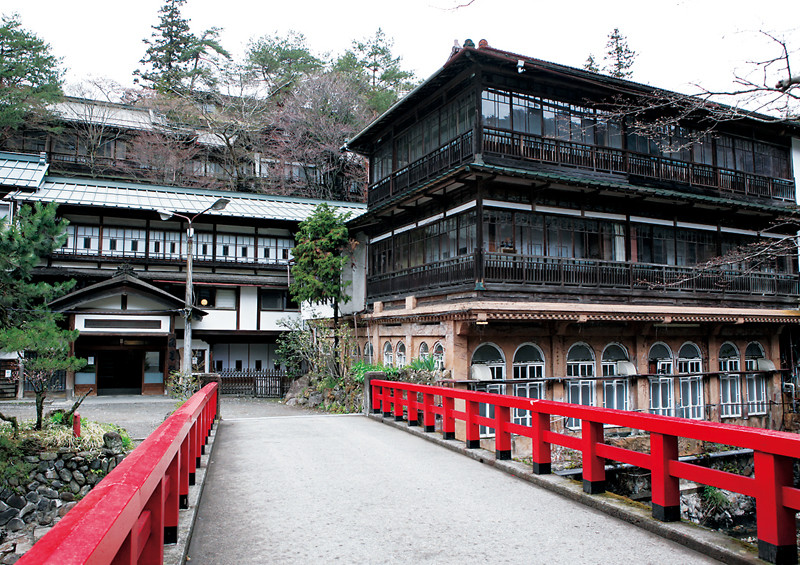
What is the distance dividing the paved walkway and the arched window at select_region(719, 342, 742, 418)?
15.5 metres

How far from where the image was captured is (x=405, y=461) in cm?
942

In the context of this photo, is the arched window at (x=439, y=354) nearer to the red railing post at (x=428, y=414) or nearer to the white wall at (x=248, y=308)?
the red railing post at (x=428, y=414)

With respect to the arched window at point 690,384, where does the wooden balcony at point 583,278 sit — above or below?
above

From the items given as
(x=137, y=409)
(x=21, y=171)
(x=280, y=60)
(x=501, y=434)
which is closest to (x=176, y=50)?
(x=280, y=60)

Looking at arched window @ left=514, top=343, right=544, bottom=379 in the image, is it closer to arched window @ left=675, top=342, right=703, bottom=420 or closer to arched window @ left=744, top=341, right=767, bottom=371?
arched window @ left=675, top=342, right=703, bottom=420

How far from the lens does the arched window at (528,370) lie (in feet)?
58.2

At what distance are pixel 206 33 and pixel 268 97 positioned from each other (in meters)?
9.45

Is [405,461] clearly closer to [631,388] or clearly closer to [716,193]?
[631,388]

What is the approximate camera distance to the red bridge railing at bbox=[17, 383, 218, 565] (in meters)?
2.45

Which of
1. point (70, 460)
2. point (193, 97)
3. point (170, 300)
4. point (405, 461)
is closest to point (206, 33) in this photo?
point (193, 97)

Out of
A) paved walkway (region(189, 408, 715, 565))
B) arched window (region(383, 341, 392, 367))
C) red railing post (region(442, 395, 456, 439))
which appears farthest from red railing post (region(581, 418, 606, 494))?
arched window (region(383, 341, 392, 367))

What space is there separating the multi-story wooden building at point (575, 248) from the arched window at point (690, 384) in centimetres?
6

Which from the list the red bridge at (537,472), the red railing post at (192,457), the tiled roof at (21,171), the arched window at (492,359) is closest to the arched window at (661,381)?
the arched window at (492,359)

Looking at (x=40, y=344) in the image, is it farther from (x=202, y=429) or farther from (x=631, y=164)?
(x=631, y=164)
